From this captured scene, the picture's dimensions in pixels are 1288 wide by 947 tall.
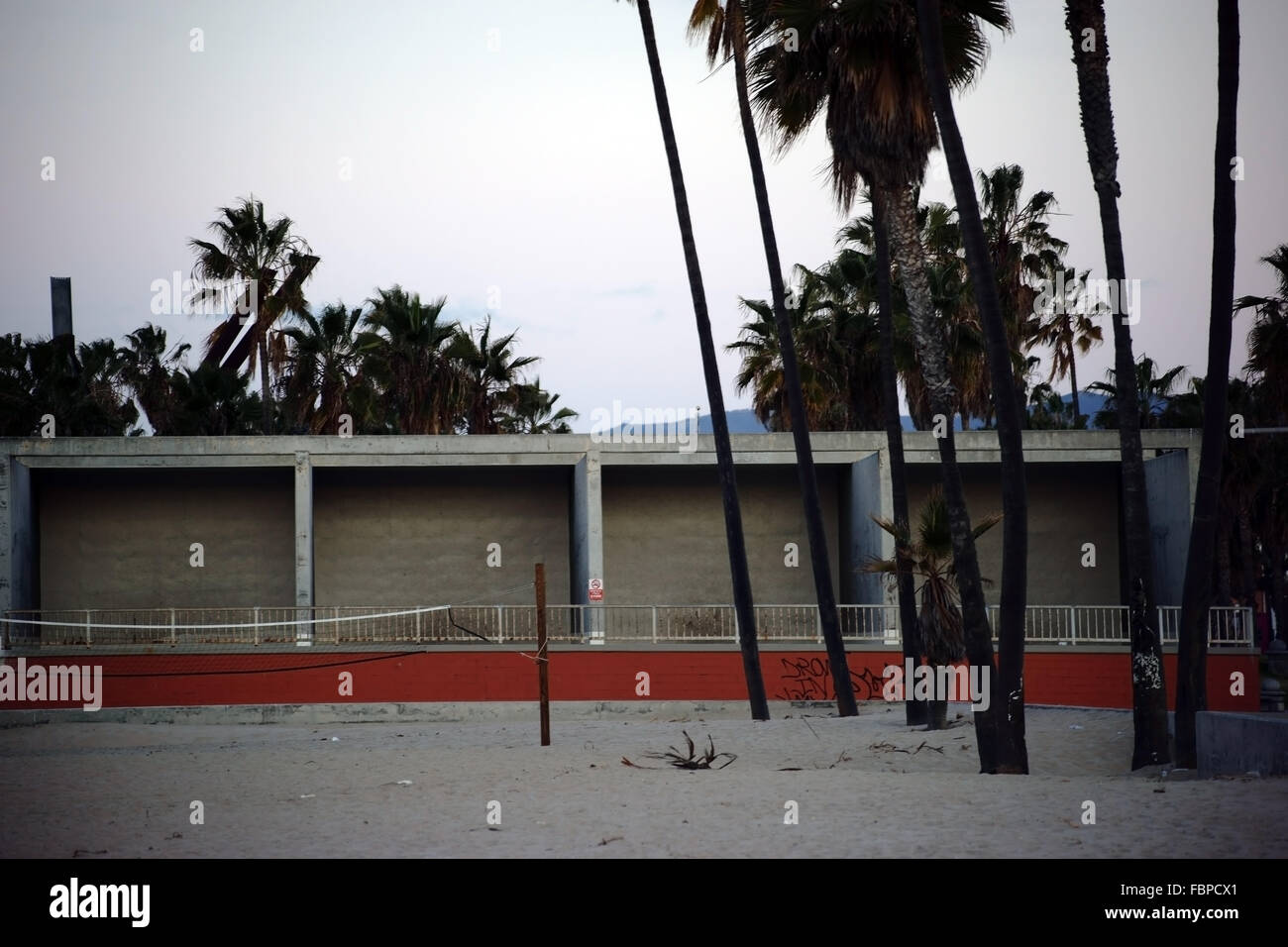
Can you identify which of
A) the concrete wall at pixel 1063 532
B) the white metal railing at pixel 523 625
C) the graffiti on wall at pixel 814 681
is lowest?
the graffiti on wall at pixel 814 681

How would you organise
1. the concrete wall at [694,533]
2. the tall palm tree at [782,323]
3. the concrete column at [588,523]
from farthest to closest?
the concrete wall at [694,533] < the concrete column at [588,523] < the tall palm tree at [782,323]

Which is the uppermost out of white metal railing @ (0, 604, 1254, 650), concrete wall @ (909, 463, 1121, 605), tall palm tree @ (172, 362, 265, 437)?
tall palm tree @ (172, 362, 265, 437)

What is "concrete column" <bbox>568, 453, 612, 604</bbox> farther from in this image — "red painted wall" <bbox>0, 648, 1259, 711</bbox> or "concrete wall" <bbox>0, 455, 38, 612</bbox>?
"concrete wall" <bbox>0, 455, 38, 612</bbox>

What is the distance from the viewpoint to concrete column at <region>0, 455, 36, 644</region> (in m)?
26.1

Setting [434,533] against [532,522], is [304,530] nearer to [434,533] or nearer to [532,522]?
[434,533]

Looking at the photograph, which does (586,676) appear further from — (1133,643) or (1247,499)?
(1247,499)

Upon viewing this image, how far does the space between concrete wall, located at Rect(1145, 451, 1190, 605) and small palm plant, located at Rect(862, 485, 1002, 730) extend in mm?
10446

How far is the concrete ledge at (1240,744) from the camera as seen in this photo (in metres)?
13.3

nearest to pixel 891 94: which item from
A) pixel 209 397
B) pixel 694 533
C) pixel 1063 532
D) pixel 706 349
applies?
pixel 706 349

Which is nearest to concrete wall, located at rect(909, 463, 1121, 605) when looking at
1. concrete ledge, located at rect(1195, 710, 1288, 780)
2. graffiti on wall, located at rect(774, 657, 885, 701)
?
graffiti on wall, located at rect(774, 657, 885, 701)

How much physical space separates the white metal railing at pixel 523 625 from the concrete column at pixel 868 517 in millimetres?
1028

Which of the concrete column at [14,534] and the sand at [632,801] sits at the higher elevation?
the concrete column at [14,534]

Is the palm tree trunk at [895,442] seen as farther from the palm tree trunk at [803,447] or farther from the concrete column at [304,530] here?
the concrete column at [304,530]

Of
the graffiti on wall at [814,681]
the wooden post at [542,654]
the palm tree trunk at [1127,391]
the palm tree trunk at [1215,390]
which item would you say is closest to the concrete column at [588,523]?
the graffiti on wall at [814,681]
